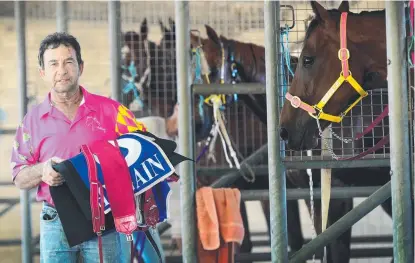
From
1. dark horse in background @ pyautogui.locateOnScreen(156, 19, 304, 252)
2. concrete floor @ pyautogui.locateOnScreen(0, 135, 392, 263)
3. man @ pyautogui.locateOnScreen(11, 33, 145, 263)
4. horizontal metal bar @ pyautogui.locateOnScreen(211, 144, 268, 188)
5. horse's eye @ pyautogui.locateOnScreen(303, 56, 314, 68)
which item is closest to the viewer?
man @ pyautogui.locateOnScreen(11, 33, 145, 263)

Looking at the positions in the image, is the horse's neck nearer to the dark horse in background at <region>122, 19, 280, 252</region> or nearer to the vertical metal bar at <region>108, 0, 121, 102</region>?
the dark horse in background at <region>122, 19, 280, 252</region>

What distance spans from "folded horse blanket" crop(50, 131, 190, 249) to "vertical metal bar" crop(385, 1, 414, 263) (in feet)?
2.81

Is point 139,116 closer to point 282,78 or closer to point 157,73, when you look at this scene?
point 157,73

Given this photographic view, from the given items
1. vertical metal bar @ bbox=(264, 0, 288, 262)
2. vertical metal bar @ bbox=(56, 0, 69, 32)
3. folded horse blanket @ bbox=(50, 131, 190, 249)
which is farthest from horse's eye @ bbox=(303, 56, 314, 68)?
vertical metal bar @ bbox=(56, 0, 69, 32)

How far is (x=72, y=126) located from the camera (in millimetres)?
3078

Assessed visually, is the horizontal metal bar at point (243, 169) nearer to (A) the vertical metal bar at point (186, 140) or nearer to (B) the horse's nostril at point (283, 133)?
(A) the vertical metal bar at point (186, 140)

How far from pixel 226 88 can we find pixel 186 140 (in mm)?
352

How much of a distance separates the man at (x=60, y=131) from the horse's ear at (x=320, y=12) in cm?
112

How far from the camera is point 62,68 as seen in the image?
3.07 metres

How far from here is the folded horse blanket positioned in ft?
9.67

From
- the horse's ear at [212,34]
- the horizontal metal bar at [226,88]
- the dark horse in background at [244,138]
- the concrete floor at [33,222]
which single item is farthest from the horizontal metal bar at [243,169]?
the concrete floor at [33,222]

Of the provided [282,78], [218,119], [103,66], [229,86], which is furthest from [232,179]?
[103,66]

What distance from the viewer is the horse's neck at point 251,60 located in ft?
20.8

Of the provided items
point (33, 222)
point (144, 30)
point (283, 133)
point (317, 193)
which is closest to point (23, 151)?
point (283, 133)
